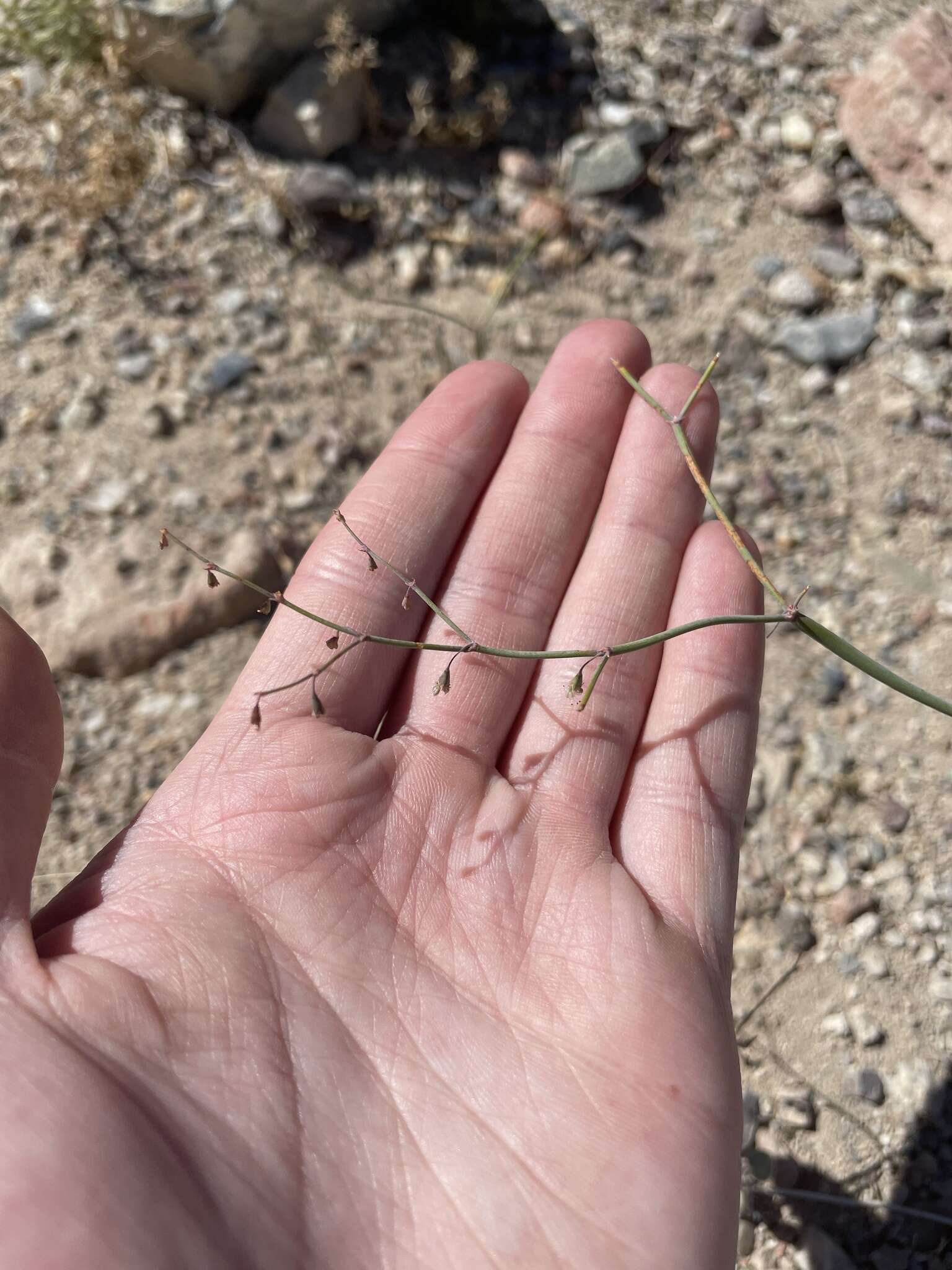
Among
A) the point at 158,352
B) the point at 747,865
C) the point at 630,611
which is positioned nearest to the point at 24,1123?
the point at 630,611

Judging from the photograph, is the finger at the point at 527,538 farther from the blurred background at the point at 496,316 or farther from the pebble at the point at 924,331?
the pebble at the point at 924,331

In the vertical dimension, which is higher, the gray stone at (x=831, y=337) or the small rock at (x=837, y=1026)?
the gray stone at (x=831, y=337)

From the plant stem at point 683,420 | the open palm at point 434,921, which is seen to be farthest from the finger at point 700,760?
the plant stem at point 683,420

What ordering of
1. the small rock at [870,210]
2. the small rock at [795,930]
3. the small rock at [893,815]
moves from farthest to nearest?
the small rock at [870,210]
the small rock at [893,815]
the small rock at [795,930]

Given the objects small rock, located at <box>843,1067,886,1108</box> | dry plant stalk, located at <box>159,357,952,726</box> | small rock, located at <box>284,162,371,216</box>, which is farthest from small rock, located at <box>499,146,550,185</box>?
small rock, located at <box>843,1067,886,1108</box>

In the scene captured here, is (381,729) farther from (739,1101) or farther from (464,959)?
(739,1101)

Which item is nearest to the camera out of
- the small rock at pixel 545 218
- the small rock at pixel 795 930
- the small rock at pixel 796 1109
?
the small rock at pixel 796 1109

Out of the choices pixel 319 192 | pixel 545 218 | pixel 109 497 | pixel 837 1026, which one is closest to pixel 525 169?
pixel 545 218
